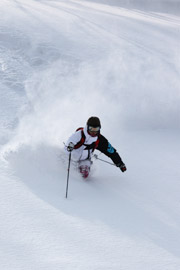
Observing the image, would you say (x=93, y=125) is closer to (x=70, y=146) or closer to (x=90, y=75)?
(x=70, y=146)

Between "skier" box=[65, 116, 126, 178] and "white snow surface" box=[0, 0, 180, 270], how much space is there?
0.21 meters

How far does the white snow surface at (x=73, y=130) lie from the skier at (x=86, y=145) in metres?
0.21

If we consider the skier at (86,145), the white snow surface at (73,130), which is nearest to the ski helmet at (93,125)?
the skier at (86,145)

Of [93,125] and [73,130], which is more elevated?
[93,125]

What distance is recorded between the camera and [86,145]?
5180 mm

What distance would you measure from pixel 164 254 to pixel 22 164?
93.6 inches

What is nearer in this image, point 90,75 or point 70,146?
point 70,146

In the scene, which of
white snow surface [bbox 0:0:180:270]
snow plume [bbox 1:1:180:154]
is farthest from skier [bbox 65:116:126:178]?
snow plume [bbox 1:1:180:154]

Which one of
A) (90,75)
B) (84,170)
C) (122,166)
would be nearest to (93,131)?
(84,170)

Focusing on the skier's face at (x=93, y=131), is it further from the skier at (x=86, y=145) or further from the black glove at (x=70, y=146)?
the black glove at (x=70, y=146)

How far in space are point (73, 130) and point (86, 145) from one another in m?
1.85

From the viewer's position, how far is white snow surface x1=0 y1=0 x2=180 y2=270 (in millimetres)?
3477

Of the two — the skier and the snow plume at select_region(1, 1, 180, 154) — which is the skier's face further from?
the snow plume at select_region(1, 1, 180, 154)

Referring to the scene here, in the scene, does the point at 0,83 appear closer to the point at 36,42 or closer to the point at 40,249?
the point at 36,42
